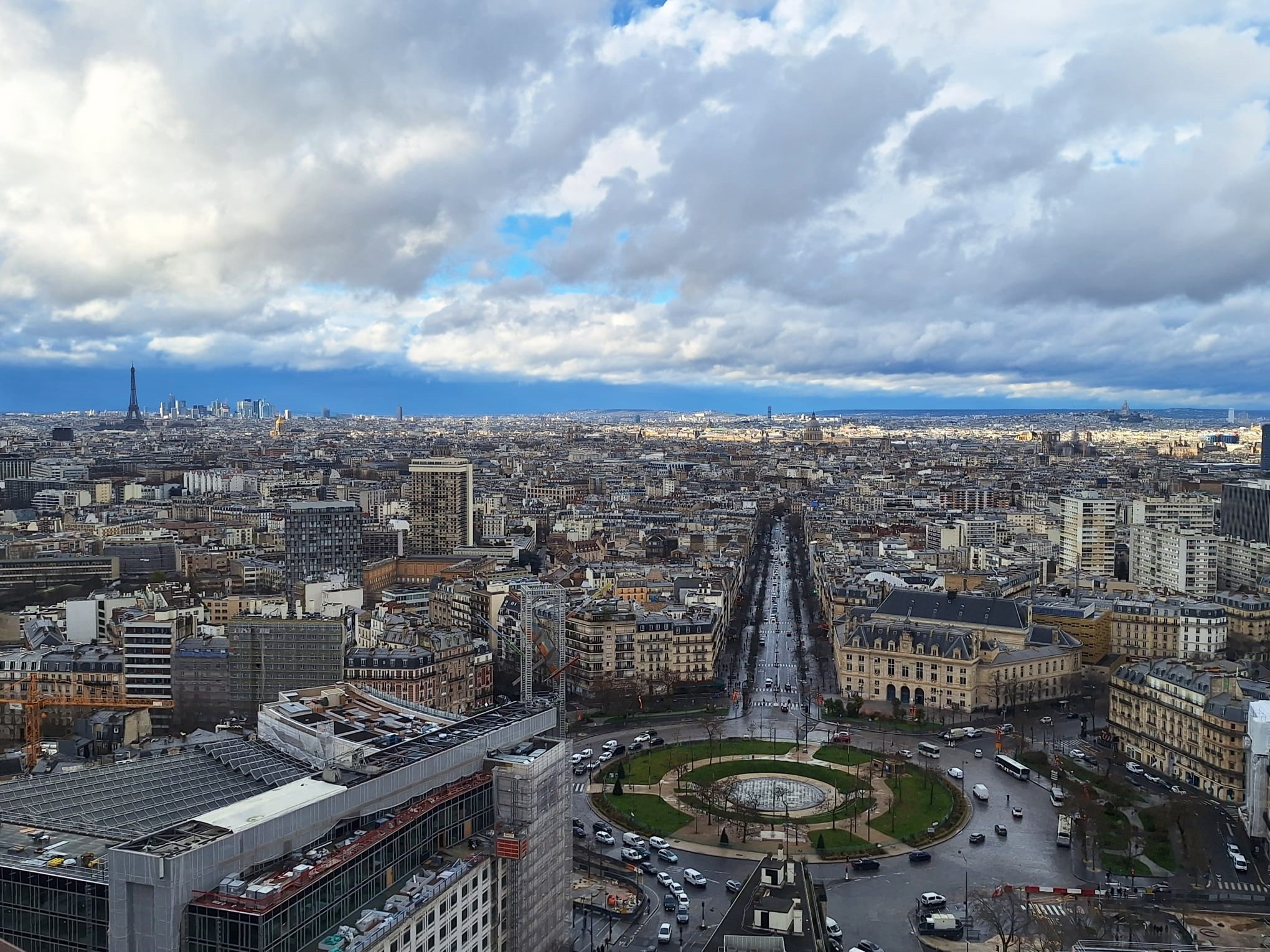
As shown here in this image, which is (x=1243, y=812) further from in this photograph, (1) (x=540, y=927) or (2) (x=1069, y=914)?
(1) (x=540, y=927)

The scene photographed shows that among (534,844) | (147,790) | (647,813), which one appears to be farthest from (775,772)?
(147,790)

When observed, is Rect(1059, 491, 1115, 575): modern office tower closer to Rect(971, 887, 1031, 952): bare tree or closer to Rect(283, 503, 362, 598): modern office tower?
Rect(283, 503, 362, 598): modern office tower

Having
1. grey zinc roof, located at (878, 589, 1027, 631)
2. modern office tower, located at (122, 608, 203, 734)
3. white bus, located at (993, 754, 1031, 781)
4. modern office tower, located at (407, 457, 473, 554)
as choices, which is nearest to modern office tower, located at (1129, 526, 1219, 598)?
grey zinc roof, located at (878, 589, 1027, 631)

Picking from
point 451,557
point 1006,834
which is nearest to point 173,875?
point 1006,834

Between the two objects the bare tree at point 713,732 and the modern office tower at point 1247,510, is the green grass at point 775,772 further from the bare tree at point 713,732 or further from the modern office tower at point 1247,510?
the modern office tower at point 1247,510

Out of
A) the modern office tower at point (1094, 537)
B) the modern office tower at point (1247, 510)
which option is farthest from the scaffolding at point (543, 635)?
the modern office tower at point (1247, 510)
